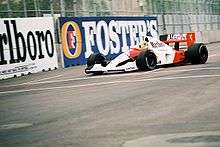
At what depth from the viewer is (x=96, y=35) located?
1198 inches

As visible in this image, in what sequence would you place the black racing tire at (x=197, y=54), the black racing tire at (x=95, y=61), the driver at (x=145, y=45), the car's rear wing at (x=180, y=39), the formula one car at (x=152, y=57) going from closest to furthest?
the formula one car at (x=152, y=57)
the driver at (x=145, y=45)
the black racing tire at (x=95, y=61)
the black racing tire at (x=197, y=54)
the car's rear wing at (x=180, y=39)

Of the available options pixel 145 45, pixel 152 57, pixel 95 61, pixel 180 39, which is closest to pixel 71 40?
pixel 180 39

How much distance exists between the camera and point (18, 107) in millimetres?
11117

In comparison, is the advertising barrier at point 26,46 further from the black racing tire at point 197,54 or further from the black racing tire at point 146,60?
the black racing tire at point 197,54

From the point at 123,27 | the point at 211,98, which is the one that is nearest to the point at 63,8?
the point at 123,27

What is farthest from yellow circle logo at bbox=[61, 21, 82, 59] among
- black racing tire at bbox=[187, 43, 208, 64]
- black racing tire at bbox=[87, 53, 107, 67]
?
black racing tire at bbox=[187, 43, 208, 64]

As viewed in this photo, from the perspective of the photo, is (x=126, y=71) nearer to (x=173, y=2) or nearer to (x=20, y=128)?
(x=20, y=128)

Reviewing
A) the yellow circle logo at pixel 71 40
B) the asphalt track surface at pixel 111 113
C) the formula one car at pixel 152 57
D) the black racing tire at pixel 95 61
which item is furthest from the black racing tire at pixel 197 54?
the yellow circle logo at pixel 71 40

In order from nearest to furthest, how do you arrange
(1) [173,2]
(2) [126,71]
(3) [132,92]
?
(3) [132,92] < (2) [126,71] < (1) [173,2]

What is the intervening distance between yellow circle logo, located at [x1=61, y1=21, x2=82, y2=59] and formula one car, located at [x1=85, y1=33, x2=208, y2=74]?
8.84 metres

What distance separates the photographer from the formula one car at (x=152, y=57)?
1786 cm

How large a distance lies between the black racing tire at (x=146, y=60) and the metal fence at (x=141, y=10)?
38.2 ft

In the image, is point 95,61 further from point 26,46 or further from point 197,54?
point 26,46

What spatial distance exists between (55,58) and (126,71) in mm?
8908
